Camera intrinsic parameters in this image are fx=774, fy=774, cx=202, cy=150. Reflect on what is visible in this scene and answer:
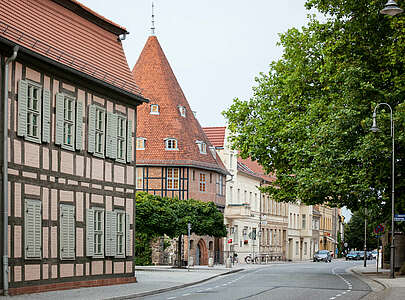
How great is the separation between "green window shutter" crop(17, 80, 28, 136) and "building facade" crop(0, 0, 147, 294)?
0.03m

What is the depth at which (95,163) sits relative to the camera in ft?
93.4

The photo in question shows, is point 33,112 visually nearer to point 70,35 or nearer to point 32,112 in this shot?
point 32,112

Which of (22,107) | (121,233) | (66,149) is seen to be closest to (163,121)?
(121,233)

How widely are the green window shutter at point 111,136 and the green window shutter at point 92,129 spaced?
114 centimetres

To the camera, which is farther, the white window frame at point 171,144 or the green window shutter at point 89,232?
the white window frame at point 171,144

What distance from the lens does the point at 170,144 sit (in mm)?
63344

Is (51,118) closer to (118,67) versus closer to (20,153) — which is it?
(20,153)

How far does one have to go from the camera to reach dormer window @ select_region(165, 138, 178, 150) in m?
63.1

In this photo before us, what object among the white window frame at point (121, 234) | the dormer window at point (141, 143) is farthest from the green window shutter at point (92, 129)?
the dormer window at point (141, 143)

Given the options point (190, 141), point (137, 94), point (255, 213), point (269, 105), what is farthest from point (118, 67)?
point (255, 213)

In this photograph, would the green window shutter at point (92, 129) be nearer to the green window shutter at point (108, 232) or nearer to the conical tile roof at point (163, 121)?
the green window shutter at point (108, 232)

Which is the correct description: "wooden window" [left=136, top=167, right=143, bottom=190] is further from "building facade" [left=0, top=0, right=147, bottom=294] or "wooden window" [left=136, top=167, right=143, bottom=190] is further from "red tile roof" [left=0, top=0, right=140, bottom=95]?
"red tile roof" [left=0, top=0, right=140, bottom=95]

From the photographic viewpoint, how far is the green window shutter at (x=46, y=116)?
2480 centimetres

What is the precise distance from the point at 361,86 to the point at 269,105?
9394 mm
